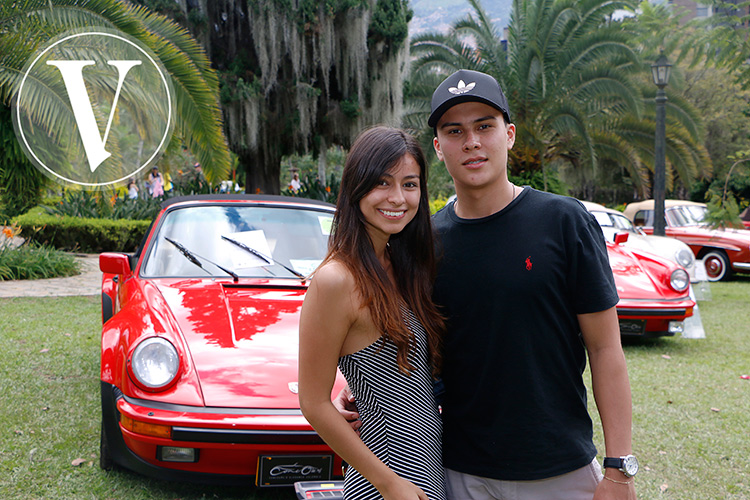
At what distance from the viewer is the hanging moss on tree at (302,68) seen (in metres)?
15.1

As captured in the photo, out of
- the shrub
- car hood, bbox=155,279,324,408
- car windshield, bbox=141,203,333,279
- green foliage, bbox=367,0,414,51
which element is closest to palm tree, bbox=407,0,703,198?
green foliage, bbox=367,0,414,51

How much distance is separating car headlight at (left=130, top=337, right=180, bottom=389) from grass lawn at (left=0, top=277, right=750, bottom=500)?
0.71 meters

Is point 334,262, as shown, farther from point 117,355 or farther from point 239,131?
point 239,131

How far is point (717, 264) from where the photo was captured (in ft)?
44.7

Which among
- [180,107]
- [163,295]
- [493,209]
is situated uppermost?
[180,107]

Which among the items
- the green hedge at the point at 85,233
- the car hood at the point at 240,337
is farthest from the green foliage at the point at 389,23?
the car hood at the point at 240,337

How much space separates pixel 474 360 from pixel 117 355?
85.5 inches

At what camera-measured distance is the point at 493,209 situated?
1.91 m

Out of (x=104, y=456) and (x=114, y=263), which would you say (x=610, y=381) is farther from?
(x=114, y=263)

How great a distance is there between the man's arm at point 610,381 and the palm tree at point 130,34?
8.84 m

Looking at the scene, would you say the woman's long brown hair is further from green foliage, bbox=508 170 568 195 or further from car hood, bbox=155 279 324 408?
green foliage, bbox=508 170 568 195

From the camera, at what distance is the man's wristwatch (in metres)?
1.74

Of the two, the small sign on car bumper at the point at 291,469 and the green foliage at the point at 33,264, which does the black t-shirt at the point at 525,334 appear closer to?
the small sign on car bumper at the point at 291,469

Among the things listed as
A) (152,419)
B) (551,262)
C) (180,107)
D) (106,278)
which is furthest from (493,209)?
(180,107)
